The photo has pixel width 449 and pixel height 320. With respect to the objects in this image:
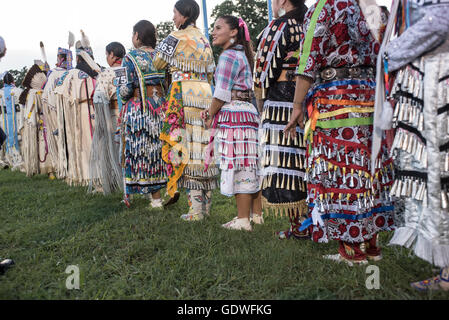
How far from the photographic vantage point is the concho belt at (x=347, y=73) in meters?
2.29

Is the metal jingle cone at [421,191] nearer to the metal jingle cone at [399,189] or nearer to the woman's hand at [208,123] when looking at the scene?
the metal jingle cone at [399,189]

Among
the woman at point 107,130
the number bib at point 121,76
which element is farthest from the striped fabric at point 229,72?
the woman at point 107,130

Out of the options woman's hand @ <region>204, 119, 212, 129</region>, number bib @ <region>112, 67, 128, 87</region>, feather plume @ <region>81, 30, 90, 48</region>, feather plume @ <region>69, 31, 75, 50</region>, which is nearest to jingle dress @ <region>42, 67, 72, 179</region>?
feather plume @ <region>69, 31, 75, 50</region>

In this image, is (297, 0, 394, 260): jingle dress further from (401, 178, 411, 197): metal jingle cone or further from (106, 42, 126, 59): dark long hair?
(106, 42, 126, 59): dark long hair

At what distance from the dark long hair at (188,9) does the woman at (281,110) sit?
1.13 metres

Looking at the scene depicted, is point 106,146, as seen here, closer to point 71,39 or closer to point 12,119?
point 71,39

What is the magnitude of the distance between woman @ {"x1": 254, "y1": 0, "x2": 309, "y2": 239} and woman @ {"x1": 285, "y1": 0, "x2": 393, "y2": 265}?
427 millimetres

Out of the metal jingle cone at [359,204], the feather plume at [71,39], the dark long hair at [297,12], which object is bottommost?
the metal jingle cone at [359,204]

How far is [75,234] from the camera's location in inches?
131

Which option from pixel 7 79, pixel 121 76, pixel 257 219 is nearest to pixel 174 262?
pixel 257 219

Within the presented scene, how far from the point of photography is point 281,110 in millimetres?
2869

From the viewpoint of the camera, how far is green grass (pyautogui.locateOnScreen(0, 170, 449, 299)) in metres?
2.09

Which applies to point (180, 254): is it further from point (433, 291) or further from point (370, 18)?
point (370, 18)
